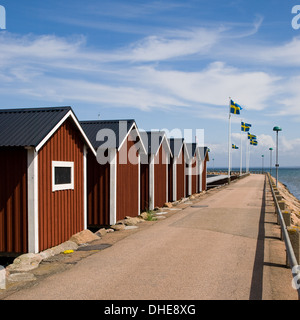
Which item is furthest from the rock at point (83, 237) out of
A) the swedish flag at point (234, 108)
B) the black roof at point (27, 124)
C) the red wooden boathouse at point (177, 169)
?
the swedish flag at point (234, 108)

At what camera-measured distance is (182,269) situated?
8.51 meters

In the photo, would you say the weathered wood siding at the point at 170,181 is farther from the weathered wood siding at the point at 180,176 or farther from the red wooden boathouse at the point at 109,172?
the red wooden boathouse at the point at 109,172

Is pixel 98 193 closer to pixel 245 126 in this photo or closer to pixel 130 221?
pixel 130 221

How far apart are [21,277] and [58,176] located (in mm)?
3871

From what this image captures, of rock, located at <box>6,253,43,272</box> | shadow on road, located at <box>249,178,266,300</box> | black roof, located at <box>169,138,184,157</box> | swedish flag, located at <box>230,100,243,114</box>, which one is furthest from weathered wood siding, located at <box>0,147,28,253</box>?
swedish flag, located at <box>230,100,243,114</box>

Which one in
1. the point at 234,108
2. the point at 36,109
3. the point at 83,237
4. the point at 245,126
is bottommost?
the point at 83,237

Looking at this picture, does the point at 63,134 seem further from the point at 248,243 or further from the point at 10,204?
the point at 248,243

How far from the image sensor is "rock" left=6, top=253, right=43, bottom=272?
29.2 ft

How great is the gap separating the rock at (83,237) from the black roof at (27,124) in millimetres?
3622

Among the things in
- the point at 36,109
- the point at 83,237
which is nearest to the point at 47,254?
the point at 83,237

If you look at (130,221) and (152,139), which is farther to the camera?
(152,139)

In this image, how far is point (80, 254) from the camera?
10375mm
